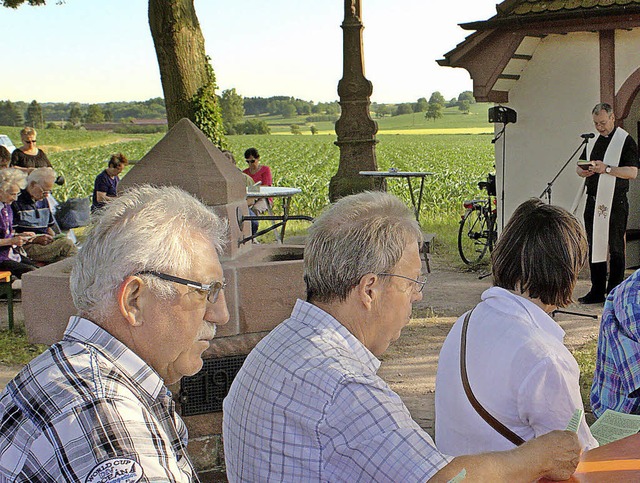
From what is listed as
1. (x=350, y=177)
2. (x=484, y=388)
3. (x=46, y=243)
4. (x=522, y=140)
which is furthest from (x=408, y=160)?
(x=484, y=388)

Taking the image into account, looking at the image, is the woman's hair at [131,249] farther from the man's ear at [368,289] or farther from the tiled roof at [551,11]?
the tiled roof at [551,11]

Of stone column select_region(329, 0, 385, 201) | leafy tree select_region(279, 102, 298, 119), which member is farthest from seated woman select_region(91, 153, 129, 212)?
leafy tree select_region(279, 102, 298, 119)

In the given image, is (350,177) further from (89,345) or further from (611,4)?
(89,345)

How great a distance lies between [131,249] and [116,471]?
1.60ft

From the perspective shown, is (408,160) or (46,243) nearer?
(46,243)

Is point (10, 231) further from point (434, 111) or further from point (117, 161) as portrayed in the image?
point (434, 111)

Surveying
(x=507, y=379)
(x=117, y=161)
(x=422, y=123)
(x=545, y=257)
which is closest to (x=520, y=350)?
(x=507, y=379)

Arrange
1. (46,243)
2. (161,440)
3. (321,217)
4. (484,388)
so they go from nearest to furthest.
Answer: (161,440) < (321,217) < (484,388) < (46,243)

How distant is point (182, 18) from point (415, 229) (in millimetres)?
9277

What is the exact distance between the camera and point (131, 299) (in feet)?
6.03

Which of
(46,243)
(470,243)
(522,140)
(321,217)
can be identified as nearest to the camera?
(321,217)

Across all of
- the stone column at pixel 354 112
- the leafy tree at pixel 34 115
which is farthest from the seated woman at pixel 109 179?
the leafy tree at pixel 34 115

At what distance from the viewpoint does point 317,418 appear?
195 centimetres

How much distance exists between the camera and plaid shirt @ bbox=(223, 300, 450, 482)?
1886mm
